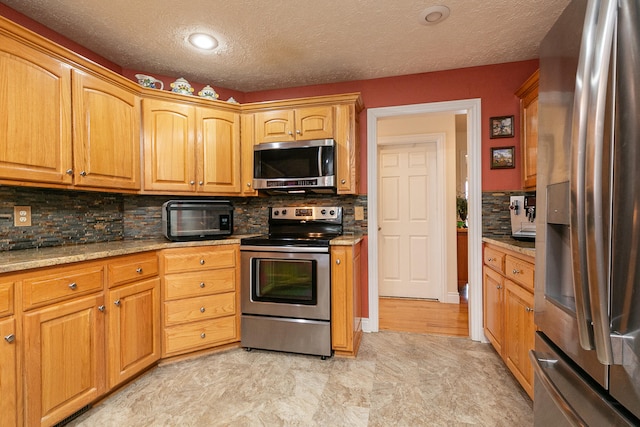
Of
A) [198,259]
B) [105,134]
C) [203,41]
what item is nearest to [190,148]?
[105,134]

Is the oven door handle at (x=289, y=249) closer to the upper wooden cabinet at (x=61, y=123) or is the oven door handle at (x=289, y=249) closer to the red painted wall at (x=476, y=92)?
the red painted wall at (x=476, y=92)

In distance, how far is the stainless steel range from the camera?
7.15ft

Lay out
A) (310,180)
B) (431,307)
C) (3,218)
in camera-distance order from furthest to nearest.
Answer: (431,307), (310,180), (3,218)

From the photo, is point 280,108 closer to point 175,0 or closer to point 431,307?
point 175,0

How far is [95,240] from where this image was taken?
2238 mm

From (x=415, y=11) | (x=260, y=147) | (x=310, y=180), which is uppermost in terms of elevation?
(x=415, y=11)

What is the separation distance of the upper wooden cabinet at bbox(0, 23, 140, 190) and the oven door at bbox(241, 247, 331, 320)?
3.75 ft

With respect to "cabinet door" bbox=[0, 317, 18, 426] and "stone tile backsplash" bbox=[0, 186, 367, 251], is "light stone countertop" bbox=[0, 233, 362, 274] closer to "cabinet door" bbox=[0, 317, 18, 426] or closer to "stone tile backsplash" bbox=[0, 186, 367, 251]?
"stone tile backsplash" bbox=[0, 186, 367, 251]

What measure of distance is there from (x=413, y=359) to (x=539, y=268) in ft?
5.28

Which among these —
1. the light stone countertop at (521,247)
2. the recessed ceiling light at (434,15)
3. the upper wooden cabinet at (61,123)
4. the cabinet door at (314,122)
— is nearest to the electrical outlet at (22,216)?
the upper wooden cabinet at (61,123)

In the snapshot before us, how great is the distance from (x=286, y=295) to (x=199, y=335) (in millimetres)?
723

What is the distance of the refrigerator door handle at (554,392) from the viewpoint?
709 mm

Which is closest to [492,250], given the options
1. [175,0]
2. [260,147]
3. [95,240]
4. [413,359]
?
[413,359]

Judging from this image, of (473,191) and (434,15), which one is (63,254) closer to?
(434,15)
